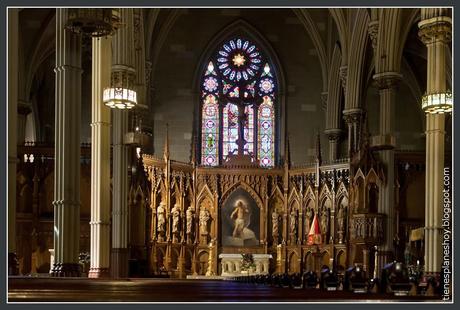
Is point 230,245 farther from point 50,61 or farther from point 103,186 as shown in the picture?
point 103,186

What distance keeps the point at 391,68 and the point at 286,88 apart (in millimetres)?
13026

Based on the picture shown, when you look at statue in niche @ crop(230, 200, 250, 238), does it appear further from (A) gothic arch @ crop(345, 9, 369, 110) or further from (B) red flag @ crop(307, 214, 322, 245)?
(A) gothic arch @ crop(345, 9, 369, 110)

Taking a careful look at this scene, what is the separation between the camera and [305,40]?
46.4 metres

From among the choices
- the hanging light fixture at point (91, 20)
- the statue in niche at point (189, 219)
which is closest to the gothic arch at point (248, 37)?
the statue in niche at point (189, 219)

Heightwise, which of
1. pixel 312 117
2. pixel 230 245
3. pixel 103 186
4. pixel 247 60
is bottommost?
pixel 230 245

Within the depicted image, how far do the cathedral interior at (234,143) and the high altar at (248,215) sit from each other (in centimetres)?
7

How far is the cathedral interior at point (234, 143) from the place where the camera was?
24.2 metres

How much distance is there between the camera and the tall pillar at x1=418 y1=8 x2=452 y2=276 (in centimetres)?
2412

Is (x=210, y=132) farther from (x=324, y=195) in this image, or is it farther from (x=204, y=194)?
(x=324, y=195)

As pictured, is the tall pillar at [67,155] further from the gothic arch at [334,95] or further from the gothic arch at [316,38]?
the gothic arch at [316,38]

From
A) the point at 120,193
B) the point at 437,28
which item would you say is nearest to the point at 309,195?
the point at 120,193

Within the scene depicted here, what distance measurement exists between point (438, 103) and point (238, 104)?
23209mm

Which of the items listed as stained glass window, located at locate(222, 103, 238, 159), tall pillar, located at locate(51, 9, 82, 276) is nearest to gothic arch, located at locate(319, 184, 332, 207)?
stained glass window, located at locate(222, 103, 238, 159)

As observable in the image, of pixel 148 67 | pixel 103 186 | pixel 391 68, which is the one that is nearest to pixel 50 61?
pixel 148 67
